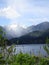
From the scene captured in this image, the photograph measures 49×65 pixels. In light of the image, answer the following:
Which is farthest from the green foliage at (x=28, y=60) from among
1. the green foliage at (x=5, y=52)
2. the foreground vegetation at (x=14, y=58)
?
the green foliage at (x=5, y=52)

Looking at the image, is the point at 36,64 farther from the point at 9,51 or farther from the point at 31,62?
the point at 9,51

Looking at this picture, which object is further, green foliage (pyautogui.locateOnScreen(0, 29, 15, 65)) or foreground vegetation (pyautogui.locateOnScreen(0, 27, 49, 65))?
green foliage (pyautogui.locateOnScreen(0, 29, 15, 65))

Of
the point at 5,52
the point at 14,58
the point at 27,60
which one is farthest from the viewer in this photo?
the point at 5,52

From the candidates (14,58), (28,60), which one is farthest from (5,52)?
(28,60)

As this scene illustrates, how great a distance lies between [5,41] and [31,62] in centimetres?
107

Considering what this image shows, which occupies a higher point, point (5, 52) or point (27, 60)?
point (5, 52)

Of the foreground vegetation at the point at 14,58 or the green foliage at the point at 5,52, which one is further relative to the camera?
the green foliage at the point at 5,52

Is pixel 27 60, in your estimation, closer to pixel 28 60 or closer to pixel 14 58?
pixel 28 60

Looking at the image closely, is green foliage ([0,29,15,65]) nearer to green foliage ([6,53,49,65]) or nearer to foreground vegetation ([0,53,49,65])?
foreground vegetation ([0,53,49,65])

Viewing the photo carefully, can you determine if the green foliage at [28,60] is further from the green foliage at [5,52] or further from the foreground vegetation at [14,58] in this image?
the green foliage at [5,52]

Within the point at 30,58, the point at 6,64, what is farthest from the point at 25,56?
the point at 6,64

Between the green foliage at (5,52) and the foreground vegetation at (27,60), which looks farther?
the green foliage at (5,52)

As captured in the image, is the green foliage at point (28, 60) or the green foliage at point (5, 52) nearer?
the green foliage at point (28, 60)

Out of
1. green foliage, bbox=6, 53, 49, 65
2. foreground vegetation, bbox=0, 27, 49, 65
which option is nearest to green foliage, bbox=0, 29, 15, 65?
foreground vegetation, bbox=0, 27, 49, 65
